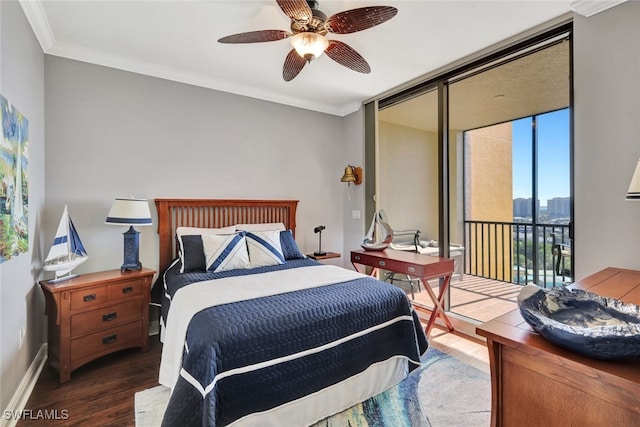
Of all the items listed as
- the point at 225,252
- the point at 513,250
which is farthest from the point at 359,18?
the point at 513,250

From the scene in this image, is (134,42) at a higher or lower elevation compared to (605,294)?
higher

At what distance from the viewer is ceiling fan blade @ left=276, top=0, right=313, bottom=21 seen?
1.71 m

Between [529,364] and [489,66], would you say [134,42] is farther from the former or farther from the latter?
[529,364]

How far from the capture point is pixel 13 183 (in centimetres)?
176

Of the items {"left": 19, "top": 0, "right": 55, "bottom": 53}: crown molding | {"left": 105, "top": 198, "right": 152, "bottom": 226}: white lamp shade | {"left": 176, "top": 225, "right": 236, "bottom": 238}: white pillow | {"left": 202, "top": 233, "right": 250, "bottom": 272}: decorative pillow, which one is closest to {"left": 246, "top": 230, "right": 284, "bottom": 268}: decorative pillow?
{"left": 202, "top": 233, "right": 250, "bottom": 272}: decorative pillow

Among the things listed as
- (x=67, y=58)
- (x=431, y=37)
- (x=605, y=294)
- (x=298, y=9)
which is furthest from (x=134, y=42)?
(x=605, y=294)

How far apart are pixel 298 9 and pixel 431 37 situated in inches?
50.7

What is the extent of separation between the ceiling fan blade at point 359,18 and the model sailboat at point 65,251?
2.49 metres

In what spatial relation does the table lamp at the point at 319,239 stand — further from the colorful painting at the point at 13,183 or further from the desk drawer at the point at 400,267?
the colorful painting at the point at 13,183

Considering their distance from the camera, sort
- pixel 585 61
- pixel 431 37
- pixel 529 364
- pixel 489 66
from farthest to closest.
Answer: pixel 489 66
pixel 431 37
pixel 585 61
pixel 529 364

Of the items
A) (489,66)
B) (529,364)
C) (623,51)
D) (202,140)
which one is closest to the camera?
(529,364)

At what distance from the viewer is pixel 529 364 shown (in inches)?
37.4

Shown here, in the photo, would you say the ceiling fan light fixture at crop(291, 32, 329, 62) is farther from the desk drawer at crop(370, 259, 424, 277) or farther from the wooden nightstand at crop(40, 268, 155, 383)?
the wooden nightstand at crop(40, 268, 155, 383)

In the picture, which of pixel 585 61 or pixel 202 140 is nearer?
pixel 585 61
